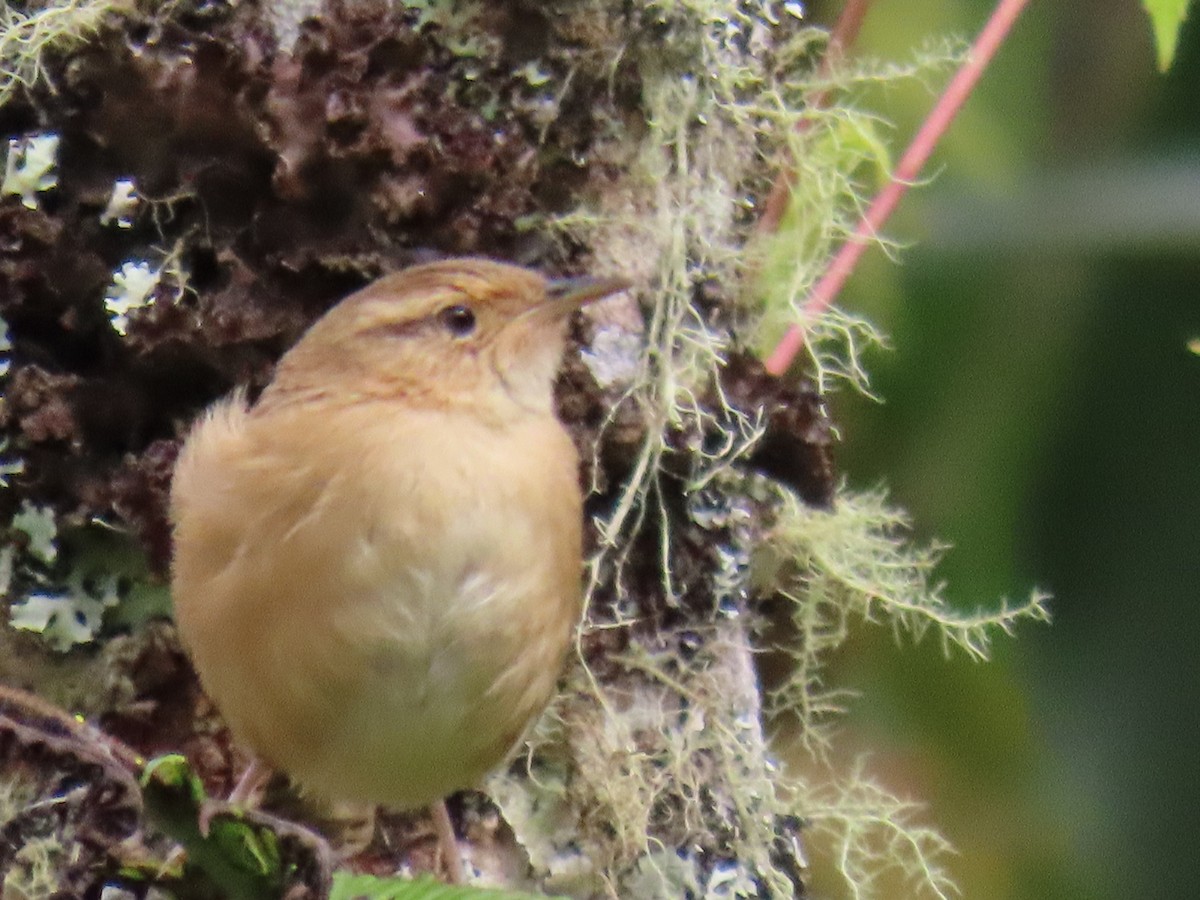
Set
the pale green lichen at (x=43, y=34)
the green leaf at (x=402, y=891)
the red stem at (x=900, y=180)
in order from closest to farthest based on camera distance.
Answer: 1. the green leaf at (x=402, y=891)
2. the pale green lichen at (x=43, y=34)
3. the red stem at (x=900, y=180)

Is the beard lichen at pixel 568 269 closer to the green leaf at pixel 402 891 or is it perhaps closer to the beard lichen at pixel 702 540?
the beard lichen at pixel 702 540

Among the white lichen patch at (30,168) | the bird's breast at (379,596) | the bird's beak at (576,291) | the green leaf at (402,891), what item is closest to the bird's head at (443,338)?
the bird's beak at (576,291)

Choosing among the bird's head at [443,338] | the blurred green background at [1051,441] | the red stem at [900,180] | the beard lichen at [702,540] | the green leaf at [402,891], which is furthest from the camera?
the blurred green background at [1051,441]

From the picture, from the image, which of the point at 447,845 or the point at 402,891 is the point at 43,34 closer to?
the point at 447,845

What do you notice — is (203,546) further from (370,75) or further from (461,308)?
(370,75)

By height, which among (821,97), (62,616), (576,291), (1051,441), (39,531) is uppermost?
(821,97)

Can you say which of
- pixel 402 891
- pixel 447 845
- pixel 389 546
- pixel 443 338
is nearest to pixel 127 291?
pixel 443 338

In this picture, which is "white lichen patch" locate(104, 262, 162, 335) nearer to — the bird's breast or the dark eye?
the bird's breast
